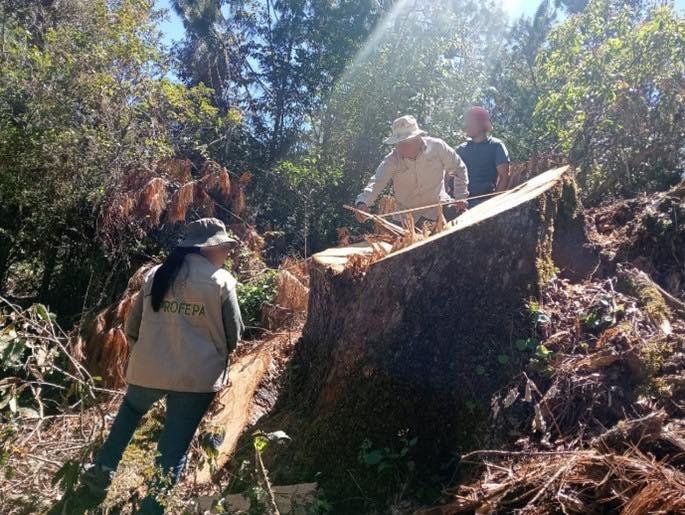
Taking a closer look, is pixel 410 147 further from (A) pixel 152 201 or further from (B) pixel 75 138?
(B) pixel 75 138

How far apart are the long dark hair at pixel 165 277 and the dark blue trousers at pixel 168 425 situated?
0.48 meters

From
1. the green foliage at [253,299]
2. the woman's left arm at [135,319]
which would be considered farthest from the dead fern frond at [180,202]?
the woman's left arm at [135,319]

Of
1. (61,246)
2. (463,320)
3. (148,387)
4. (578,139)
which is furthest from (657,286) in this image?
(61,246)

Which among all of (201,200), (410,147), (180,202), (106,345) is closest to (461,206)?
(410,147)

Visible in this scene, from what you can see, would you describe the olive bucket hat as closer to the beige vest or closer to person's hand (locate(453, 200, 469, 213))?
the beige vest

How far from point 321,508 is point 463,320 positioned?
120cm

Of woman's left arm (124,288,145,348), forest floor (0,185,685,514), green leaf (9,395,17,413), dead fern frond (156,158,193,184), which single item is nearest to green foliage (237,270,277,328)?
forest floor (0,185,685,514)

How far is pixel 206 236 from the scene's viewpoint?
323cm

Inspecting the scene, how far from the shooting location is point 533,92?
1248cm

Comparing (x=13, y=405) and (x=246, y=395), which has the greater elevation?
(x=13, y=405)

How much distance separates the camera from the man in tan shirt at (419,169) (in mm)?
4867

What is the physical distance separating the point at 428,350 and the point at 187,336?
127cm

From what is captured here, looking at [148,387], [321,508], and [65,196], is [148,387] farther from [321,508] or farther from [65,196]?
[65,196]

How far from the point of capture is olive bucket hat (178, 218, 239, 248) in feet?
10.5
